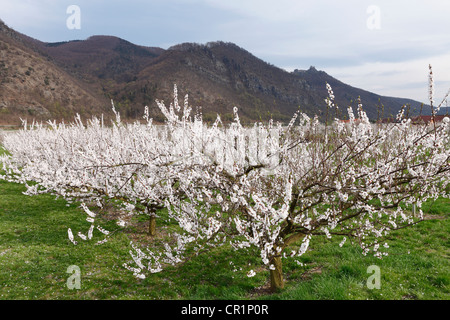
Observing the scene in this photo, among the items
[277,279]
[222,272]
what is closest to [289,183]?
[277,279]

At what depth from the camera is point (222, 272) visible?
28.5ft

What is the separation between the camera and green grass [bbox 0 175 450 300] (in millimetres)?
6395

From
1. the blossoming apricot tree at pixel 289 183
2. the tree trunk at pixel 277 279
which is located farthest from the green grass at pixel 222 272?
the blossoming apricot tree at pixel 289 183

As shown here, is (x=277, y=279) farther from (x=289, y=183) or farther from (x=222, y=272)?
(x=289, y=183)

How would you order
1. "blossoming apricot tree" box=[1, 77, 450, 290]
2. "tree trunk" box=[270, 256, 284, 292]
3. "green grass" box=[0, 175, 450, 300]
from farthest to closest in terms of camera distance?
"tree trunk" box=[270, 256, 284, 292] < "green grass" box=[0, 175, 450, 300] < "blossoming apricot tree" box=[1, 77, 450, 290]

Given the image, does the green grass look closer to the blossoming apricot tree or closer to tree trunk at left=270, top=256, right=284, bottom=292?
tree trunk at left=270, top=256, right=284, bottom=292

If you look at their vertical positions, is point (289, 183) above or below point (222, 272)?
above

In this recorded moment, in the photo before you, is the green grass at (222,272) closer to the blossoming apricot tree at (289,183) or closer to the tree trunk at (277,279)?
the tree trunk at (277,279)

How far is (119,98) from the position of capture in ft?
461

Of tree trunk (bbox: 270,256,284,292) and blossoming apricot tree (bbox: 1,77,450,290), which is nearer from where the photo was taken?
blossoming apricot tree (bbox: 1,77,450,290)

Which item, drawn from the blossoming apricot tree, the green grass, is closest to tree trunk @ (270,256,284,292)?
the blossoming apricot tree
